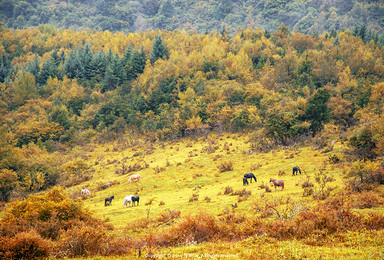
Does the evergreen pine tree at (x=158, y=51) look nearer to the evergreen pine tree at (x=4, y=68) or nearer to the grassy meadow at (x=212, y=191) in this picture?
A: the grassy meadow at (x=212, y=191)

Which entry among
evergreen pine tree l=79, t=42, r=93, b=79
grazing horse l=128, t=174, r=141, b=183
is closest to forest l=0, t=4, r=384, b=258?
evergreen pine tree l=79, t=42, r=93, b=79

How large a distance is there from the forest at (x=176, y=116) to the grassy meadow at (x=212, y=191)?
18.3 inches

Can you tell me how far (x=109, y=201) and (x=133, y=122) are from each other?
1624 inches

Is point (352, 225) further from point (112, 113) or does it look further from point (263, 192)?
point (112, 113)

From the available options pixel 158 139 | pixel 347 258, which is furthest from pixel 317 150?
pixel 158 139

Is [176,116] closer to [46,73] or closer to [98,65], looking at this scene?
[98,65]

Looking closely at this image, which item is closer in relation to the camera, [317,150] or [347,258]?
[347,258]

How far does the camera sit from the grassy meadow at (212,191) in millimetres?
8578

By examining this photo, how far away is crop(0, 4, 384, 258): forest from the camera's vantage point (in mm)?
10891

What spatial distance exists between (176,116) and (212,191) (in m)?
36.7

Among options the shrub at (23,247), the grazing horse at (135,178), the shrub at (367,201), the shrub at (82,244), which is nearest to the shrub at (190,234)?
the shrub at (82,244)

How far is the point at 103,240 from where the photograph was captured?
397 inches

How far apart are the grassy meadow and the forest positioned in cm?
47

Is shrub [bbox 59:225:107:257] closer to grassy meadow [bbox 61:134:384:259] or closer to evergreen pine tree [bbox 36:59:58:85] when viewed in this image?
grassy meadow [bbox 61:134:384:259]
